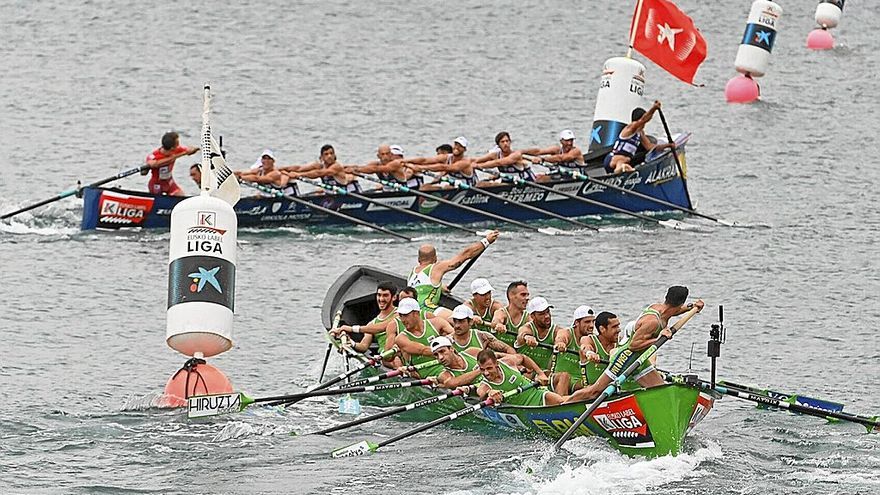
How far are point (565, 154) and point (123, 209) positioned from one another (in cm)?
836

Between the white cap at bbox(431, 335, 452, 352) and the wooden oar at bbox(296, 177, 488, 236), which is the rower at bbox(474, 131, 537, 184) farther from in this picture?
the white cap at bbox(431, 335, 452, 352)

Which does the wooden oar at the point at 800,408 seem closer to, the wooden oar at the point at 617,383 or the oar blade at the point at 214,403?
the wooden oar at the point at 617,383

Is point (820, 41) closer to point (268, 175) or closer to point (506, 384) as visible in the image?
point (268, 175)

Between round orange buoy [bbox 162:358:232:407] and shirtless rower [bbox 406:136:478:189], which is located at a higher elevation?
shirtless rower [bbox 406:136:478:189]

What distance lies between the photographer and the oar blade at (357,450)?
21438 mm

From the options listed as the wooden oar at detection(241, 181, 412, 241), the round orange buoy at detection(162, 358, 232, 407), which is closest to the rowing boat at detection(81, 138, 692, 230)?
the wooden oar at detection(241, 181, 412, 241)

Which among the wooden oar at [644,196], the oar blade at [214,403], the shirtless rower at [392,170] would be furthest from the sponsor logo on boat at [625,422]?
the shirtless rower at [392,170]

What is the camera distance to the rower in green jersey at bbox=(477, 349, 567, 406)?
22.0 meters

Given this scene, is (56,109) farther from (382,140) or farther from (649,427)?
(649,427)

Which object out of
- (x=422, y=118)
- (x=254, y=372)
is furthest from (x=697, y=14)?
(x=254, y=372)

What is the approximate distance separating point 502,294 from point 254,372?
5.88 m

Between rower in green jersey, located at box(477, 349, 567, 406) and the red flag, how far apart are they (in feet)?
48.0

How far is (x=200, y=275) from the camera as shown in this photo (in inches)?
862

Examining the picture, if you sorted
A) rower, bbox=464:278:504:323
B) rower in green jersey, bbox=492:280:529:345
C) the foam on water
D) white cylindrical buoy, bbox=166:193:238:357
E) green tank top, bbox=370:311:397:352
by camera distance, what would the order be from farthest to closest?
green tank top, bbox=370:311:397:352, rower, bbox=464:278:504:323, rower in green jersey, bbox=492:280:529:345, white cylindrical buoy, bbox=166:193:238:357, the foam on water
